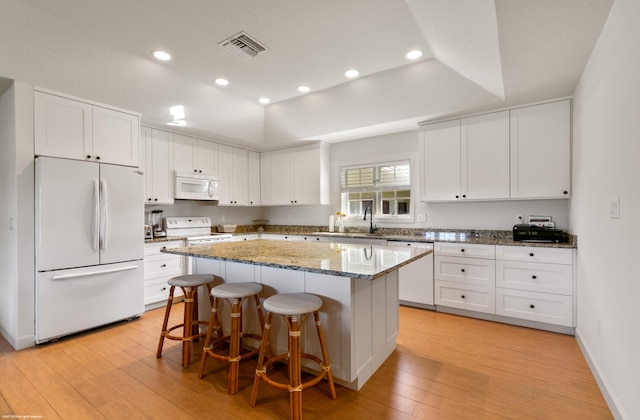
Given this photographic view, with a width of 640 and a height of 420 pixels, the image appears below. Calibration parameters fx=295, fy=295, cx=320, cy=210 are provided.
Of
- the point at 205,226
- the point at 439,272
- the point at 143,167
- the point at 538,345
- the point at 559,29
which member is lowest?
the point at 538,345

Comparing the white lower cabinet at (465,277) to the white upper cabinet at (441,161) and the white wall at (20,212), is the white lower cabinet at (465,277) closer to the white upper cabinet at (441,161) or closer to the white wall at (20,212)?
the white upper cabinet at (441,161)

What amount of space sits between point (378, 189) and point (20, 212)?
418 centimetres

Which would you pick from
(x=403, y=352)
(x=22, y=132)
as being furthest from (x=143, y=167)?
(x=403, y=352)

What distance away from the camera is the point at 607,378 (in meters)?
1.90

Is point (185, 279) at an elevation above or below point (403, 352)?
above

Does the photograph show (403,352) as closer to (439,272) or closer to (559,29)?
(439,272)

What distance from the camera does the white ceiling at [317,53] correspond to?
211cm

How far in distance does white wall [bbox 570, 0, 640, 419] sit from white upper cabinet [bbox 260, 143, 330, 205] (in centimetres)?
328

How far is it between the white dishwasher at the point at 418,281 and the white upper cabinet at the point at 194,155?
3031 millimetres

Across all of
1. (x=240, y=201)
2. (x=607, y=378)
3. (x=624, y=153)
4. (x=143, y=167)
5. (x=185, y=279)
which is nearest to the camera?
(x=624, y=153)

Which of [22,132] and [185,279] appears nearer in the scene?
[185,279]

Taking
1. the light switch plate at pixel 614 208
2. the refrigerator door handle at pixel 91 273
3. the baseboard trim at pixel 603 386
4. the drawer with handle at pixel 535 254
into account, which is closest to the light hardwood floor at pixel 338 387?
the baseboard trim at pixel 603 386

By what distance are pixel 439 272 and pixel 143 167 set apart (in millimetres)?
3999

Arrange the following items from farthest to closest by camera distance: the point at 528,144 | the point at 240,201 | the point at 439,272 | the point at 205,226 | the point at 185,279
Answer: the point at 240,201, the point at 205,226, the point at 439,272, the point at 528,144, the point at 185,279
